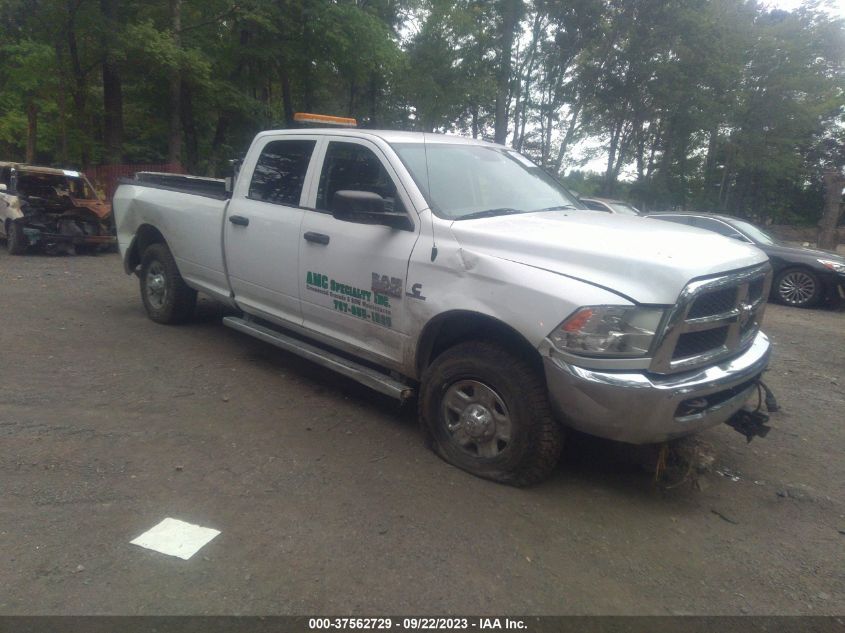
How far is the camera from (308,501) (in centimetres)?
→ 346

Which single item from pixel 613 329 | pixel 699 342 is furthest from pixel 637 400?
pixel 699 342

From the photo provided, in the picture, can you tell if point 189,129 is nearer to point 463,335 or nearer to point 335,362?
point 335,362

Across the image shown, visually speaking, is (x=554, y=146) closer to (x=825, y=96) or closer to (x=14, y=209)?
(x=825, y=96)

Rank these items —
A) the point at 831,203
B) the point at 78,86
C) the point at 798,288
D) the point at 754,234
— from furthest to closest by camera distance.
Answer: the point at 831,203, the point at 78,86, the point at 754,234, the point at 798,288

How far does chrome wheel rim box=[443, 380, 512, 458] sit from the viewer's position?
3654 millimetres

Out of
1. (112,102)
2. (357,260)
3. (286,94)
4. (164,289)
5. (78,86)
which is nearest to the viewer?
(357,260)

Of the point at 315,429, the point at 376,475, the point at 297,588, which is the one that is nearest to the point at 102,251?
the point at 315,429

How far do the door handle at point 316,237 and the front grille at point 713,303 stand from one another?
8.16ft

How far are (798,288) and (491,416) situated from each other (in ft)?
30.9

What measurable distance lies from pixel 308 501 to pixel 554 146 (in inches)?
1441

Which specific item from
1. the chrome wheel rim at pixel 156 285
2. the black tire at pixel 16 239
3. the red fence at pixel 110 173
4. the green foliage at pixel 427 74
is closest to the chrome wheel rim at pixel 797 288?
the chrome wheel rim at pixel 156 285

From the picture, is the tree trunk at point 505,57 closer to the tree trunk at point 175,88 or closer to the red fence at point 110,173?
the tree trunk at point 175,88

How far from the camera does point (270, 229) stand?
16.5ft

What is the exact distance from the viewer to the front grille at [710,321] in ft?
10.3
